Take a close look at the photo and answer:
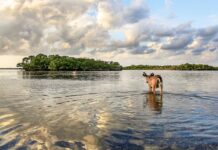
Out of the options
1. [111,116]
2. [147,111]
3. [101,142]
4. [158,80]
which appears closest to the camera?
[101,142]

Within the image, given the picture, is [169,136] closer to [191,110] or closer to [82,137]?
[82,137]

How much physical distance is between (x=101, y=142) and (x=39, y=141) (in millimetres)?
2309

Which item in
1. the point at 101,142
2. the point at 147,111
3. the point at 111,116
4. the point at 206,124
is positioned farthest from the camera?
the point at 147,111

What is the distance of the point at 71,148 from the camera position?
401 inches

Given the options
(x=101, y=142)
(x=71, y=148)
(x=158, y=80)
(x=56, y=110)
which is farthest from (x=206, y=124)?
(x=158, y=80)

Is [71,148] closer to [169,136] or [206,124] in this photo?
[169,136]

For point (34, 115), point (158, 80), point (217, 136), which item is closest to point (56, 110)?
point (34, 115)

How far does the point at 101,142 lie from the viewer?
11.0 meters

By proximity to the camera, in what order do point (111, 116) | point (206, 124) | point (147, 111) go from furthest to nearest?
point (147, 111) → point (111, 116) → point (206, 124)

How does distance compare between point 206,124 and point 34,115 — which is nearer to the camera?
point 206,124

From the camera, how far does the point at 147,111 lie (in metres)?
17.9

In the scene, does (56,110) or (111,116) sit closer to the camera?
(111,116)

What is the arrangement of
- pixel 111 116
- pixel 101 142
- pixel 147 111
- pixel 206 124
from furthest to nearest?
pixel 147 111 < pixel 111 116 < pixel 206 124 < pixel 101 142

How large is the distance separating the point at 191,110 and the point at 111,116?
17.8ft
